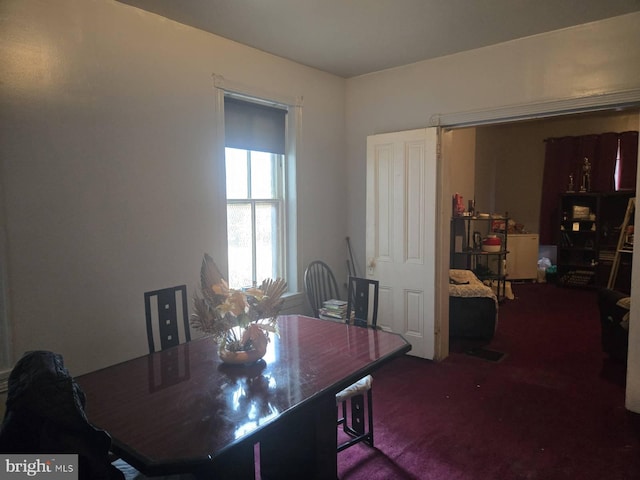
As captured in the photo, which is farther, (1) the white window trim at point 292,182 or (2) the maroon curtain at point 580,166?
(2) the maroon curtain at point 580,166

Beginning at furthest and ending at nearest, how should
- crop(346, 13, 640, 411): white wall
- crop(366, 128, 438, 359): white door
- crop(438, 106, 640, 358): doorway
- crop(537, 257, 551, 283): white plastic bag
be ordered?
crop(537, 257, 551, 283): white plastic bag, crop(438, 106, 640, 358): doorway, crop(366, 128, 438, 359): white door, crop(346, 13, 640, 411): white wall

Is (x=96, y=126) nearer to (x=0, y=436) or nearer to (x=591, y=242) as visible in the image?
(x=0, y=436)

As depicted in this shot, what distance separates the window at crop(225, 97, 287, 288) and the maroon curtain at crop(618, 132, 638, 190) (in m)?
6.08

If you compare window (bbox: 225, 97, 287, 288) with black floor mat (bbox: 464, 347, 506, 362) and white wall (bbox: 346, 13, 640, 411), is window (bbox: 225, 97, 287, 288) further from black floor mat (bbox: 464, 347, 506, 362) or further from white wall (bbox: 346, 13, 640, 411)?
black floor mat (bbox: 464, 347, 506, 362)

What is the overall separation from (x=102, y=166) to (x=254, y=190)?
135 centimetres

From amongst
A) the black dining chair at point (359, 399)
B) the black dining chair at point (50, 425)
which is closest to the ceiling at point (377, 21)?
the black dining chair at point (359, 399)

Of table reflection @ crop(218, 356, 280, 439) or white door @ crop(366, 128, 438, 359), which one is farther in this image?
white door @ crop(366, 128, 438, 359)

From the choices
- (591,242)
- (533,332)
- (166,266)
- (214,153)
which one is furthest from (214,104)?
(591,242)

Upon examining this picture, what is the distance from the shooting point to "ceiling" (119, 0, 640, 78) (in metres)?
2.75

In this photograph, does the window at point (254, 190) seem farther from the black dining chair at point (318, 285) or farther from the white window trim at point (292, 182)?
the black dining chair at point (318, 285)

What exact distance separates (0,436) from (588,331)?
536 centimetres

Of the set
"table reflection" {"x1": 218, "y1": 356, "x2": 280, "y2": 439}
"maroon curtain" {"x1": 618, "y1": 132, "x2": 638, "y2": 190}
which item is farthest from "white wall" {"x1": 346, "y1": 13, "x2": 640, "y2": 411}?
"maroon curtain" {"x1": 618, "y1": 132, "x2": 638, "y2": 190}

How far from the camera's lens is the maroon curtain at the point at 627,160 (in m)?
6.98

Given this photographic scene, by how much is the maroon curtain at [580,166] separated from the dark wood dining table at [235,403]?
21.9 feet
